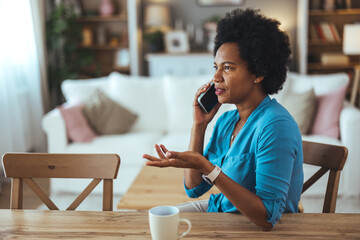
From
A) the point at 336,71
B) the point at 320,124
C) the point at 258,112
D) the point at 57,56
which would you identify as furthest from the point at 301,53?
the point at 258,112

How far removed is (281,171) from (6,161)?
0.91m

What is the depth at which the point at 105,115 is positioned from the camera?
11.5ft

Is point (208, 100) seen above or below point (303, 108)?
above

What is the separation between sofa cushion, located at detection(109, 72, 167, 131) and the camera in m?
3.70

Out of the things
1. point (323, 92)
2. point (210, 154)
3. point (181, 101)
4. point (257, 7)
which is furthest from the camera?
point (257, 7)

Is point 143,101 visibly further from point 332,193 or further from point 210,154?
point 332,193

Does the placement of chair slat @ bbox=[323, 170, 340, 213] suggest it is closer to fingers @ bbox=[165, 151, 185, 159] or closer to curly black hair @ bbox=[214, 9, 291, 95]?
curly black hair @ bbox=[214, 9, 291, 95]

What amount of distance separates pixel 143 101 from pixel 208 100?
2.31 meters

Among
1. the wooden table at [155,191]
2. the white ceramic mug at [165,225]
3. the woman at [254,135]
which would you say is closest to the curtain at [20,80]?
the wooden table at [155,191]

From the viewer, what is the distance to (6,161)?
1.40m

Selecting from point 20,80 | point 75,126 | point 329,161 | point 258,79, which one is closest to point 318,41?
point 75,126

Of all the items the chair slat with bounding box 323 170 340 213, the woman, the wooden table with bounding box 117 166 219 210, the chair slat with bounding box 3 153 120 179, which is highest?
the woman

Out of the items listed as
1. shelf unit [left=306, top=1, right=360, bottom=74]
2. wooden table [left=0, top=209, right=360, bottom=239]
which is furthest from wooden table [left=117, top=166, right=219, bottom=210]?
shelf unit [left=306, top=1, right=360, bottom=74]

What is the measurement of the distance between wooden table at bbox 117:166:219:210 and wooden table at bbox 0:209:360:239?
2.66 feet
